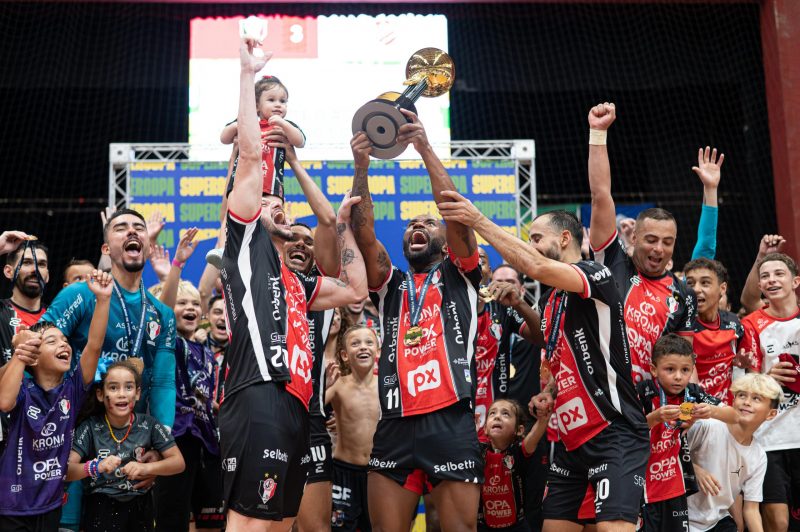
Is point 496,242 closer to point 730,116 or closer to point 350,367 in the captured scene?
point 350,367

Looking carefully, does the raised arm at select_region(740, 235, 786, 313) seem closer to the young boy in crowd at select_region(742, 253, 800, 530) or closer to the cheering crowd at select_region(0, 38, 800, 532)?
the cheering crowd at select_region(0, 38, 800, 532)

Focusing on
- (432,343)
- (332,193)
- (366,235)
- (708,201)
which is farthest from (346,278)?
(332,193)

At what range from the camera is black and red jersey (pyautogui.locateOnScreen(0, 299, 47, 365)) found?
5645mm

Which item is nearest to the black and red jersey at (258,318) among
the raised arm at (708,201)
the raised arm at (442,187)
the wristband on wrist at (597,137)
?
the raised arm at (442,187)

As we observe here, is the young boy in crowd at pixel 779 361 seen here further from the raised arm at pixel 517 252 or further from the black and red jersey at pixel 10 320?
the black and red jersey at pixel 10 320

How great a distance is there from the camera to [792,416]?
6625mm

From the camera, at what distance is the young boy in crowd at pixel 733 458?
5.80 metres

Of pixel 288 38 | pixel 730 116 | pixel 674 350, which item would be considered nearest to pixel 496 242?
pixel 674 350

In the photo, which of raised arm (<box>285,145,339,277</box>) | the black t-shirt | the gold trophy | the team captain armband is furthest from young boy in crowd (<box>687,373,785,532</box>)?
the black t-shirt

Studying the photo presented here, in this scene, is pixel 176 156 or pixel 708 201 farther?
pixel 176 156

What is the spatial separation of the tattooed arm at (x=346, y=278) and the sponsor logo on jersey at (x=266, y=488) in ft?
3.69

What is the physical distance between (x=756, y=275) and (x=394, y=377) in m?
3.46

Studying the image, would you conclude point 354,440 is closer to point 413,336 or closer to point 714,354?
point 413,336

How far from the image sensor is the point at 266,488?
12.9ft
